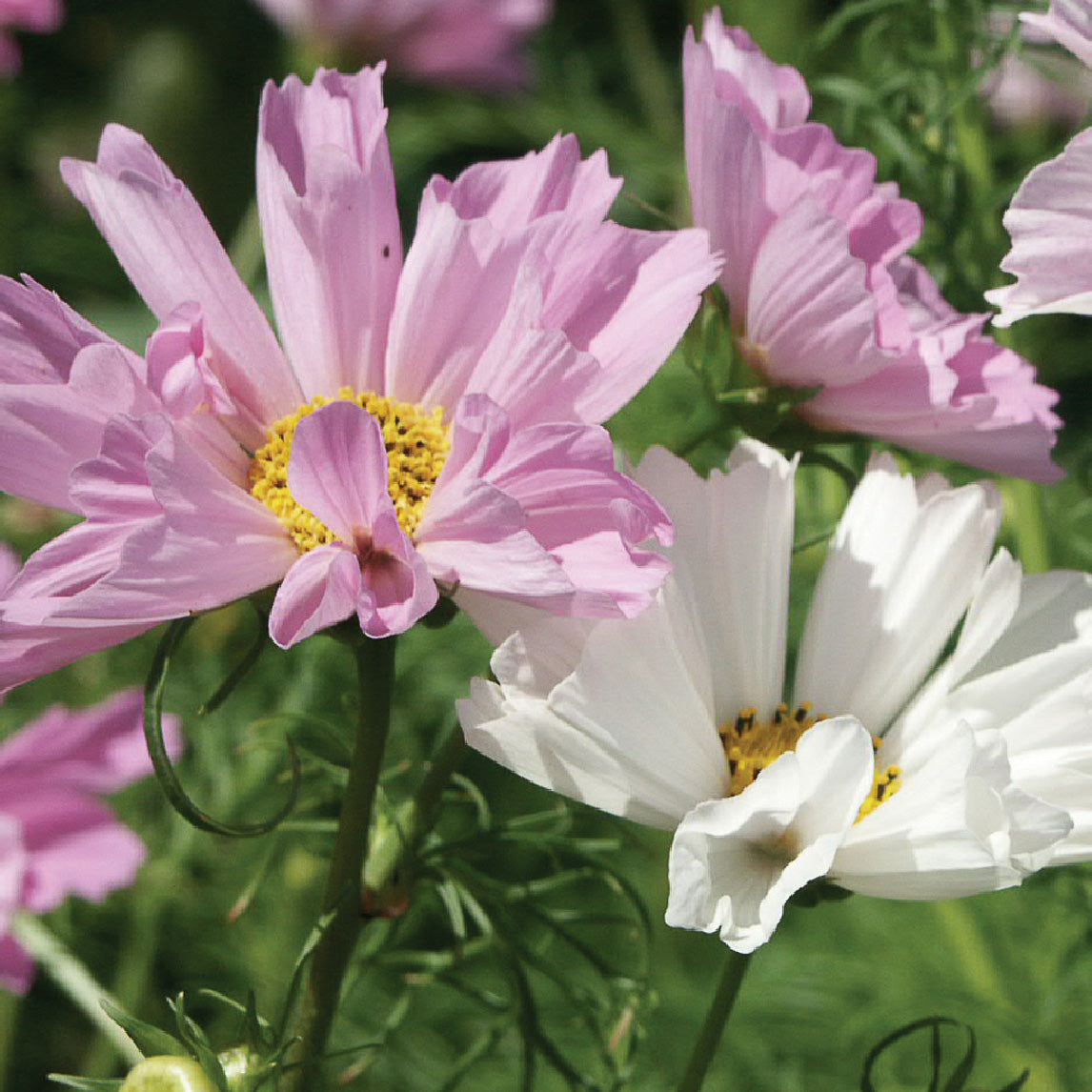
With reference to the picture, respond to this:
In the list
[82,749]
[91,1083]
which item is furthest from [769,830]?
[82,749]

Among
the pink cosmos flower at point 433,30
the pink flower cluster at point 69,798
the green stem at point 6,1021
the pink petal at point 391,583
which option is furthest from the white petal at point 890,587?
the pink cosmos flower at point 433,30

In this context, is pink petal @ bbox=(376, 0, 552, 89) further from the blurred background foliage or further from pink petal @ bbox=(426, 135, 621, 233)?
pink petal @ bbox=(426, 135, 621, 233)

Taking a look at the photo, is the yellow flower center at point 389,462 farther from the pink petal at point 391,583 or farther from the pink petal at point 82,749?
the pink petal at point 82,749

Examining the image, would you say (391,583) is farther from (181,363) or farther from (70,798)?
(70,798)

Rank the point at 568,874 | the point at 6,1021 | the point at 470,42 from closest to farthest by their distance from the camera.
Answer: the point at 568,874, the point at 6,1021, the point at 470,42

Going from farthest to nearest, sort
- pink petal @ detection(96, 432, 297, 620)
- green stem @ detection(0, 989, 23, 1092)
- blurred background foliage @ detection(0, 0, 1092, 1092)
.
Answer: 1. green stem @ detection(0, 989, 23, 1092)
2. blurred background foliage @ detection(0, 0, 1092, 1092)
3. pink petal @ detection(96, 432, 297, 620)

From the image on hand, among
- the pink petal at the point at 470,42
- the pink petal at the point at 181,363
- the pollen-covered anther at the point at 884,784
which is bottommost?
the pink petal at the point at 470,42

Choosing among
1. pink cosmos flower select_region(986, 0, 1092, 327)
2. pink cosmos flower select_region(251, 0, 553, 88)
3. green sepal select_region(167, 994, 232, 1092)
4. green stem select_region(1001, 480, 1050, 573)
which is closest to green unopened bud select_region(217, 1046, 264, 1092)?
green sepal select_region(167, 994, 232, 1092)
